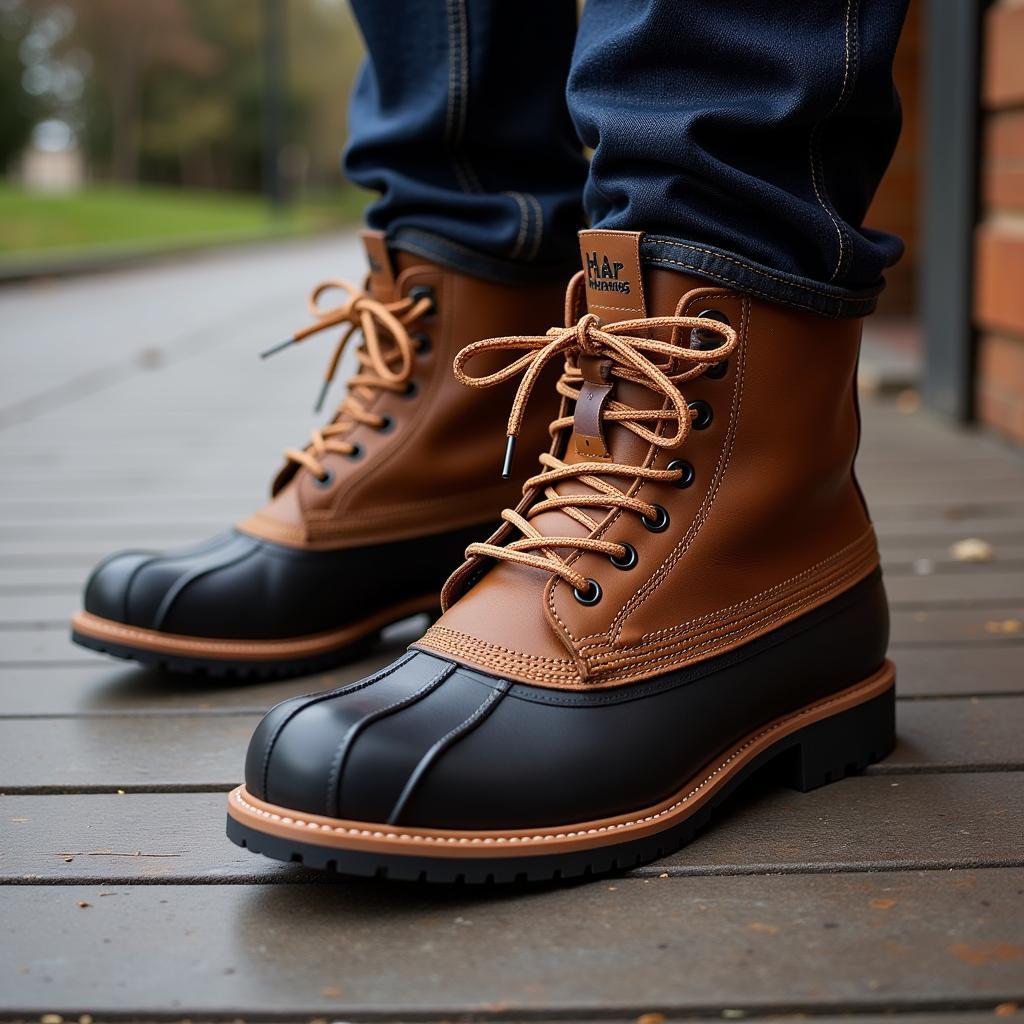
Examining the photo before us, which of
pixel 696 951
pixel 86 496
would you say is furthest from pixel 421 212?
pixel 86 496

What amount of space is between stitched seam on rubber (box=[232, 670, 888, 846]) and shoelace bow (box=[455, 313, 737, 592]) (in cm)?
17

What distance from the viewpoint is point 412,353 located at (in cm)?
137

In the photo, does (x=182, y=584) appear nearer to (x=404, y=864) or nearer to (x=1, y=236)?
(x=404, y=864)

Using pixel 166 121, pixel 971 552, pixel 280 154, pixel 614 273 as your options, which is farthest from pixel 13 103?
pixel 614 273

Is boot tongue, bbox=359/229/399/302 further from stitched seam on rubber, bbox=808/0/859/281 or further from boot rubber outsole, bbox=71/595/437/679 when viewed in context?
stitched seam on rubber, bbox=808/0/859/281

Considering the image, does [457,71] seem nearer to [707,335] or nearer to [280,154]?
[707,335]

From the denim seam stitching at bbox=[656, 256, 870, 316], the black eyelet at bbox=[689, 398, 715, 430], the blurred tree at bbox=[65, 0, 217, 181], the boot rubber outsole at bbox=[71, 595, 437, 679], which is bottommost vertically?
the boot rubber outsole at bbox=[71, 595, 437, 679]

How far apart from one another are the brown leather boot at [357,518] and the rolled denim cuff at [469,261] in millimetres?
10

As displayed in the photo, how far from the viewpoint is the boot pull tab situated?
100 cm

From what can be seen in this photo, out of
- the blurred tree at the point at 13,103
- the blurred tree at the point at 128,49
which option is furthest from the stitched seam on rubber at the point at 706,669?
the blurred tree at the point at 128,49

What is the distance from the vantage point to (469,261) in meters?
1.36

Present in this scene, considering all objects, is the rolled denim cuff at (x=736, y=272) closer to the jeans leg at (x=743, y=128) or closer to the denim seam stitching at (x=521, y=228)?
the jeans leg at (x=743, y=128)

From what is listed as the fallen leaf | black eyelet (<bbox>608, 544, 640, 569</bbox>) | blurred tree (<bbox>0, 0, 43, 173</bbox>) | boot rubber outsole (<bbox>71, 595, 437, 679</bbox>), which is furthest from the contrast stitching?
blurred tree (<bbox>0, 0, 43, 173</bbox>)

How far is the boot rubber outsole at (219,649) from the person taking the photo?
134 cm
